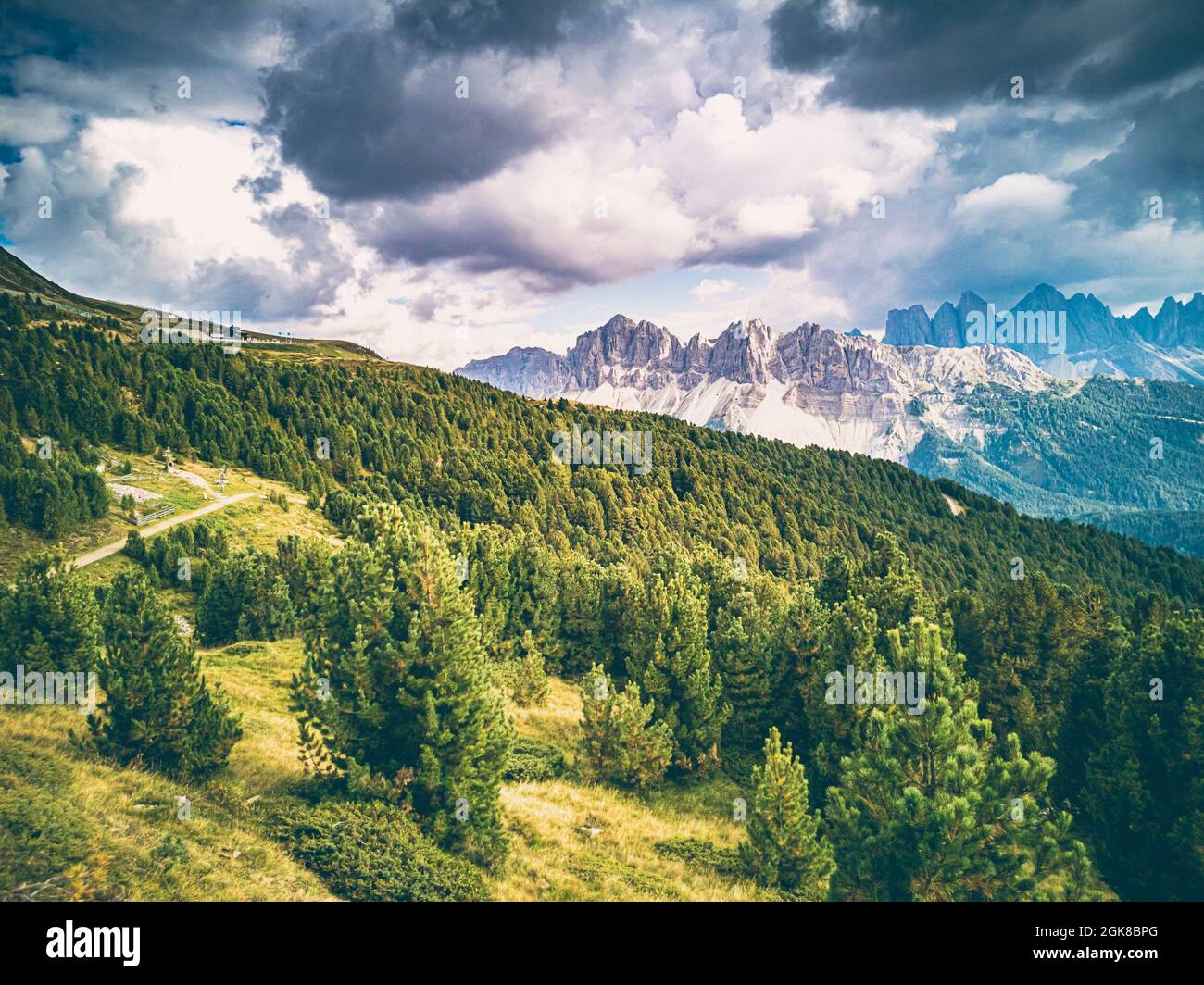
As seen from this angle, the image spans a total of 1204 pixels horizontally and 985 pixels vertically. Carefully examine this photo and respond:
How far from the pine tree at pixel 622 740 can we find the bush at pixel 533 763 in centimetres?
212

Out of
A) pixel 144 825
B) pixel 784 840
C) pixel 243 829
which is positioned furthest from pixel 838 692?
pixel 144 825

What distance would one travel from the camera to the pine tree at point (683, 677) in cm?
3788

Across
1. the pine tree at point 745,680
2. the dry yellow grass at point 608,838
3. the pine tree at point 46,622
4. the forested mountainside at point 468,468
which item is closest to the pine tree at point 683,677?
the pine tree at point 745,680

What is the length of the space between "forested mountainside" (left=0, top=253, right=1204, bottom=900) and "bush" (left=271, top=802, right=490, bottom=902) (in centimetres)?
11

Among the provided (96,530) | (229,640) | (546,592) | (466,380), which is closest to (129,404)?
(96,530)

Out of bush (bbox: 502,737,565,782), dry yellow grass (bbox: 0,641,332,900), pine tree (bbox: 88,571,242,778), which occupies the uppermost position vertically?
pine tree (bbox: 88,571,242,778)

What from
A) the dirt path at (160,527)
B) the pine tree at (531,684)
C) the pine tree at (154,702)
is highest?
the dirt path at (160,527)

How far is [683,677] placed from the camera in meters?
38.2

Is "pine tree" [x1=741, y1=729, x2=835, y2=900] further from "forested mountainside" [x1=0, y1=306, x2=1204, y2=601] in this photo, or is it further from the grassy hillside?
"forested mountainside" [x1=0, y1=306, x2=1204, y2=601]

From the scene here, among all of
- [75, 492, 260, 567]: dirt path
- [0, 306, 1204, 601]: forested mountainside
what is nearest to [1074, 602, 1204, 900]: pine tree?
[75, 492, 260, 567]: dirt path

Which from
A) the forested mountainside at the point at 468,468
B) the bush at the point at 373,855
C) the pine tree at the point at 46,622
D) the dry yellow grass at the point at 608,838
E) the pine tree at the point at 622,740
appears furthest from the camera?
the forested mountainside at the point at 468,468

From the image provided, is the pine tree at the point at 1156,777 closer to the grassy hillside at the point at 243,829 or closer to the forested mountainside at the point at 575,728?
the forested mountainside at the point at 575,728

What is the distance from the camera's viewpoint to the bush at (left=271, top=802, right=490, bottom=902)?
19.5 m
